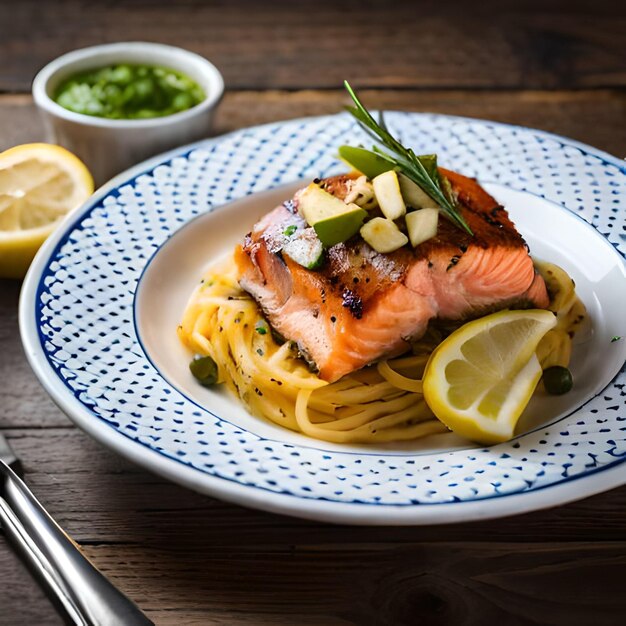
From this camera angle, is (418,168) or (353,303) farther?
(418,168)

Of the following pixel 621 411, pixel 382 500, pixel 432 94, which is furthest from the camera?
pixel 432 94

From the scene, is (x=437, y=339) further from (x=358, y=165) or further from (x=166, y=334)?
(x=166, y=334)

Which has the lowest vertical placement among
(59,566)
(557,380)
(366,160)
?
(59,566)

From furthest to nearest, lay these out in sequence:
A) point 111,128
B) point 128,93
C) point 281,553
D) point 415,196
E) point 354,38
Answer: point 354,38, point 128,93, point 111,128, point 415,196, point 281,553

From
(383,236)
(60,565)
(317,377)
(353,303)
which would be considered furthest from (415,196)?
(60,565)

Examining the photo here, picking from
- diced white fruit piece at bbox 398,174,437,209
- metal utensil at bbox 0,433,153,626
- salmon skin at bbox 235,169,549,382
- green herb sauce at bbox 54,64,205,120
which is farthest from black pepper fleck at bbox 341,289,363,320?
green herb sauce at bbox 54,64,205,120

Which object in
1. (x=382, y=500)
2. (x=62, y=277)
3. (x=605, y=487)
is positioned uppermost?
(x=605, y=487)

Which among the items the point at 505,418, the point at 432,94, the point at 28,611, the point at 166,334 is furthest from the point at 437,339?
the point at 432,94

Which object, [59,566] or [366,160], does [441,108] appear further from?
[59,566]
